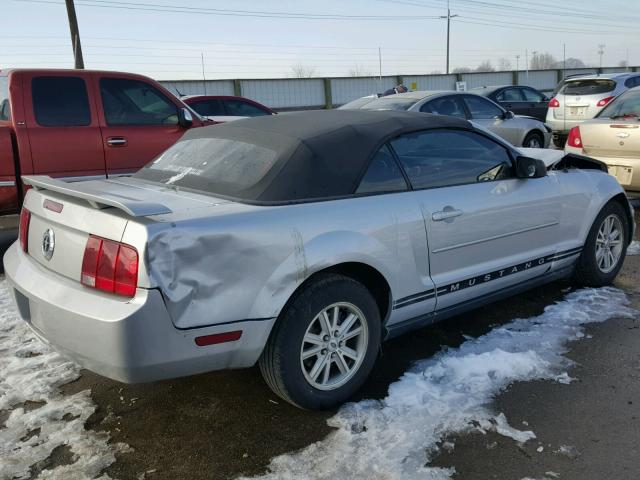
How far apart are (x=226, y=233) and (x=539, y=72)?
121 feet

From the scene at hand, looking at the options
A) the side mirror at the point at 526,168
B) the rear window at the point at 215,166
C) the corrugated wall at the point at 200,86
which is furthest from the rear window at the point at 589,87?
the corrugated wall at the point at 200,86

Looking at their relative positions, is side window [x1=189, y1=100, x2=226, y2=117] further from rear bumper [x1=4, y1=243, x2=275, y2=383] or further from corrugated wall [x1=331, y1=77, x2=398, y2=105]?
corrugated wall [x1=331, y1=77, x2=398, y2=105]

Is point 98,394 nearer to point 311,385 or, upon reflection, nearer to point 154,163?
point 311,385

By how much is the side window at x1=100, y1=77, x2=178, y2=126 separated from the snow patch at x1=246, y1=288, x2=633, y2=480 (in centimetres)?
479

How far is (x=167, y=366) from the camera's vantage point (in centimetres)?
259

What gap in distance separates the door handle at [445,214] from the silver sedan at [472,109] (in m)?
5.39

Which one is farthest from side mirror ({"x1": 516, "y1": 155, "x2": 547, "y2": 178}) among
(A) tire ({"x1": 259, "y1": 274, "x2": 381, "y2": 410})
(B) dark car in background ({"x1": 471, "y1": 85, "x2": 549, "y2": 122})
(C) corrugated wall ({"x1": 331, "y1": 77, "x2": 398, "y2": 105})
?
(C) corrugated wall ({"x1": 331, "y1": 77, "x2": 398, "y2": 105})

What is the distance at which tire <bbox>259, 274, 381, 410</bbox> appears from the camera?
2.87 meters

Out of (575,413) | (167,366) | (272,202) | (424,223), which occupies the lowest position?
(575,413)

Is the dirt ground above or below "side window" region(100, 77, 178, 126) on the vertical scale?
below

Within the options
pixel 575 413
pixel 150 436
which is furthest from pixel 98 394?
pixel 575 413

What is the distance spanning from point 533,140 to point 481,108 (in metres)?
1.68

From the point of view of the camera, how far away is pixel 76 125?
6.48 metres

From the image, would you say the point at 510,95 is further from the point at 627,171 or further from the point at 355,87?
the point at 355,87
